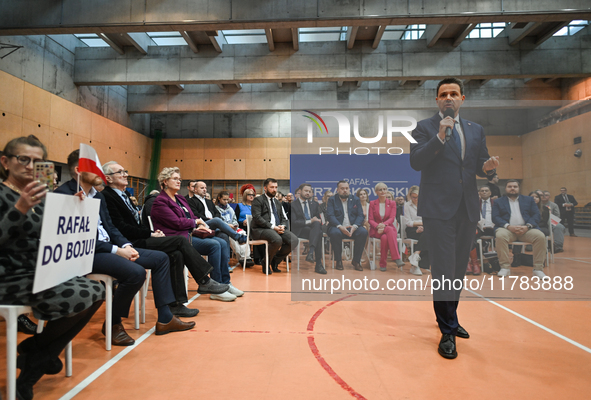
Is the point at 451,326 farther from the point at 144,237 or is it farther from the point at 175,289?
the point at 144,237

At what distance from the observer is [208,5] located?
19.9 ft

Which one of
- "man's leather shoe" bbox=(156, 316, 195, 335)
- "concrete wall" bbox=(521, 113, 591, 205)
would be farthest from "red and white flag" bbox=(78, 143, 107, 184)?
"concrete wall" bbox=(521, 113, 591, 205)

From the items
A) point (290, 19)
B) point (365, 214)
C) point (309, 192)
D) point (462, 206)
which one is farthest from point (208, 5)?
point (462, 206)

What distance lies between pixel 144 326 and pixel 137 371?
2.60 feet

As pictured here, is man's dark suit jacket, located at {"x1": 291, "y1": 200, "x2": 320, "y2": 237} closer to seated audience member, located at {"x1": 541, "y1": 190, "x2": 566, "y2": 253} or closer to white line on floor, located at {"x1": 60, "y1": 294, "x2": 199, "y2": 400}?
white line on floor, located at {"x1": 60, "y1": 294, "x2": 199, "y2": 400}

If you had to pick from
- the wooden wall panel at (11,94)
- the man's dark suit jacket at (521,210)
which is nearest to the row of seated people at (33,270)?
the man's dark suit jacket at (521,210)

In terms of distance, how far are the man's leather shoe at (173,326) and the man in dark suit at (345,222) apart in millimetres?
1241

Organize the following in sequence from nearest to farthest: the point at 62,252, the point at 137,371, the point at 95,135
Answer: the point at 62,252, the point at 137,371, the point at 95,135

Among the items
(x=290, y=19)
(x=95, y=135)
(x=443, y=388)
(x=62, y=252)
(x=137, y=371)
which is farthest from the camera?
(x=95, y=135)

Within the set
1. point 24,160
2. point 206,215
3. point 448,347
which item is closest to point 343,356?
point 448,347

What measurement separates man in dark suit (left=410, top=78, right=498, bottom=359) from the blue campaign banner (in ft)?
1.19

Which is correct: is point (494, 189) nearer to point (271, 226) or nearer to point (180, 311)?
point (180, 311)

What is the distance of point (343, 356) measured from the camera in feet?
6.19

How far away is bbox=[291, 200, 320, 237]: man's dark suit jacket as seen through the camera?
2.76m
